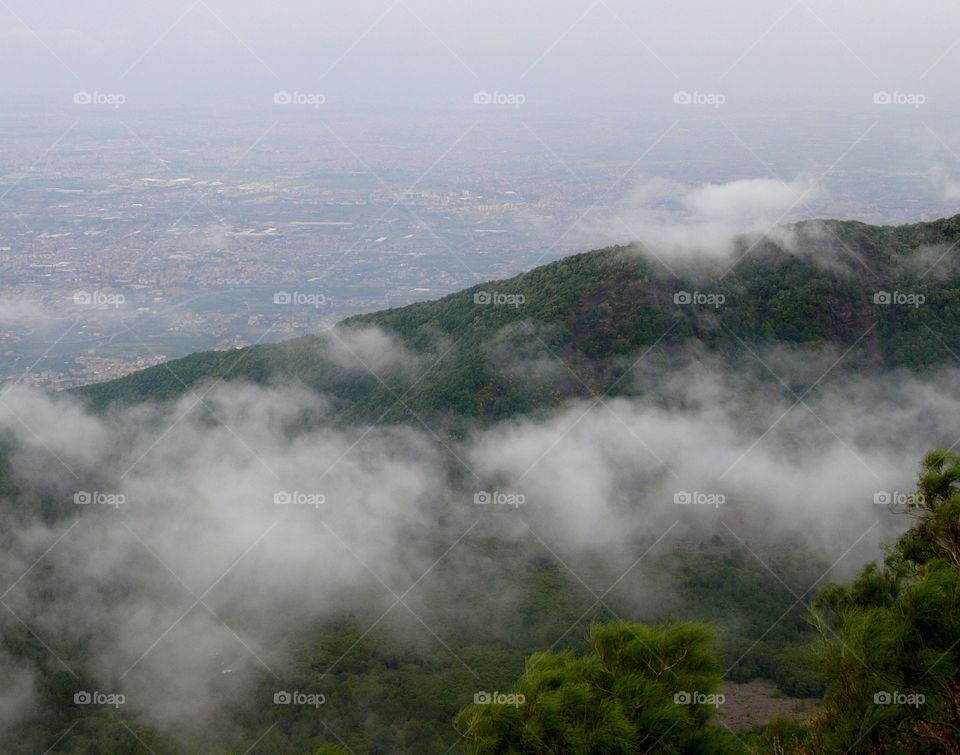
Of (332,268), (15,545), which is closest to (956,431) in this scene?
(15,545)

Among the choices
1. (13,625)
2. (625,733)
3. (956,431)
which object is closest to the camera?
(625,733)

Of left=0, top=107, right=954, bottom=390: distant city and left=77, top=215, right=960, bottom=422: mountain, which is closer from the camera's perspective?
left=77, top=215, right=960, bottom=422: mountain

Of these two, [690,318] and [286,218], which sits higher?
[286,218]

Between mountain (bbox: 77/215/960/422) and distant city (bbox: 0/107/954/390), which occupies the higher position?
distant city (bbox: 0/107/954/390)

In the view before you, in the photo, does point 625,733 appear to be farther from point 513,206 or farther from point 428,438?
point 513,206
